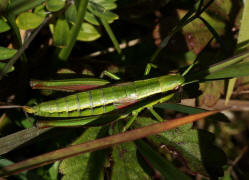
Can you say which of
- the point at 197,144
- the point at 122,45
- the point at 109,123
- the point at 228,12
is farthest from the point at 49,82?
the point at 228,12

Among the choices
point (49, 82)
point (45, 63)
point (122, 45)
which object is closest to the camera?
point (49, 82)

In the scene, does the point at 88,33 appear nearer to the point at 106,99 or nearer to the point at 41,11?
the point at 41,11

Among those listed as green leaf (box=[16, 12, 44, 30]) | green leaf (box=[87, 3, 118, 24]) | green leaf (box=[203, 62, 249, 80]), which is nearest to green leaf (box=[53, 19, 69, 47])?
green leaf (box=[16, 12, 44, 30])

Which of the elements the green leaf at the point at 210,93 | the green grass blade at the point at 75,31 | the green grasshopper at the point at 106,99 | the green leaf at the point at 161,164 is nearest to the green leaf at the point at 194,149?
the green leaf at the point at 161,164

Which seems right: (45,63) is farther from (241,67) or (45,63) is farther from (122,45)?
(241,67)

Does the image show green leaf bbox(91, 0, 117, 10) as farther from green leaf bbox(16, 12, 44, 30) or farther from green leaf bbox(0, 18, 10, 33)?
green leaf bbox(0, 18, 10, 33)

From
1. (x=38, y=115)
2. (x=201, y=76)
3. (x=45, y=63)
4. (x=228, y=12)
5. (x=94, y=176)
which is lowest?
(x=94, y=176)

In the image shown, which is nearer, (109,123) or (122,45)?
(109,123)
